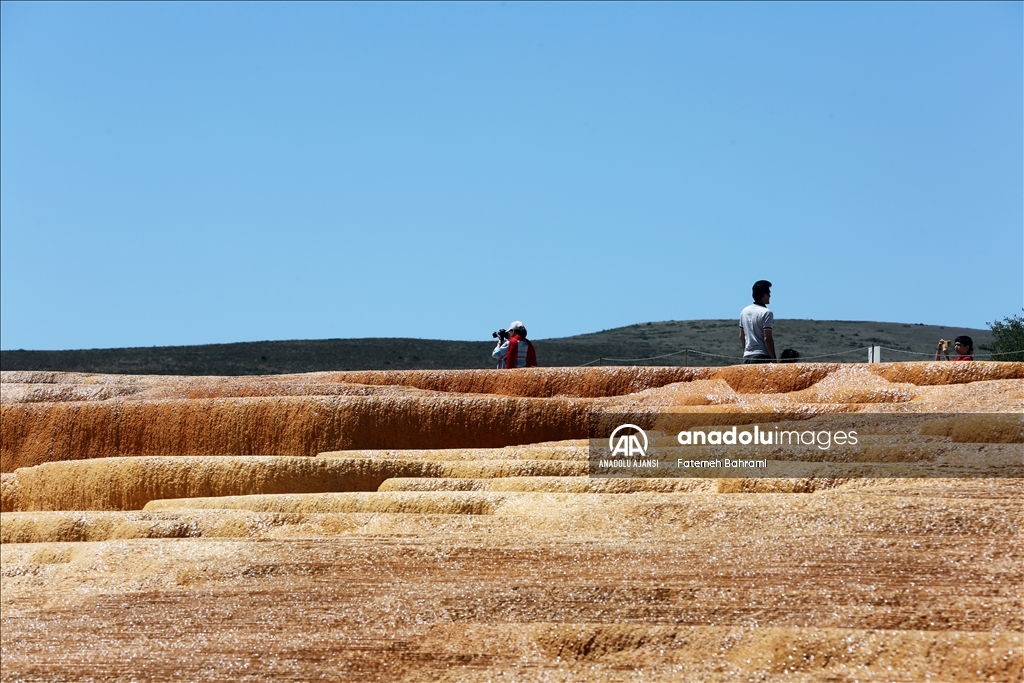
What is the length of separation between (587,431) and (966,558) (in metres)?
6.34

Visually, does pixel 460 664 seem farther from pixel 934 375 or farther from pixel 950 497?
pixel 934 375

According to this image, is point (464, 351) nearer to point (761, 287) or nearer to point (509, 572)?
point (761, 287)

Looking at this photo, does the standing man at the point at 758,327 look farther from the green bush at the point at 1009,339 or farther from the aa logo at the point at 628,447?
the green bush at the point at 1009,339

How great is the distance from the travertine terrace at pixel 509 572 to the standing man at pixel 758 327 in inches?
94.6

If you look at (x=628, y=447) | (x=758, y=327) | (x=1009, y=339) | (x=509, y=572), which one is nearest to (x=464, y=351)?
(x=1009, y=339)

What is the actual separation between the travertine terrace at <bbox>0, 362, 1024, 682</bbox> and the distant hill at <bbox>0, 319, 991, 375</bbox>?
107 ft

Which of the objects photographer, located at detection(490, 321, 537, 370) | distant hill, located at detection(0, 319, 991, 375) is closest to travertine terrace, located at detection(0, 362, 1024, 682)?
photographer, located at detection(490, 321, 537, 370)

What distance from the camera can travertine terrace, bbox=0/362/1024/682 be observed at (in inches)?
258

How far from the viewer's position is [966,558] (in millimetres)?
7000

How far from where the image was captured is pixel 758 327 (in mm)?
13797

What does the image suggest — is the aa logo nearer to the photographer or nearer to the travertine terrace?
the travertine terrace

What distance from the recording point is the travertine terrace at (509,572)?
21.5 feet

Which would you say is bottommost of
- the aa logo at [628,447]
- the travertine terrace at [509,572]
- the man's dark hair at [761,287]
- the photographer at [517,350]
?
the travertine terrace at [509,572]

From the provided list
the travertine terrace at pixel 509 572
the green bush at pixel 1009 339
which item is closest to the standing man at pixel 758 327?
the travertine terrace at pixel 509 572
